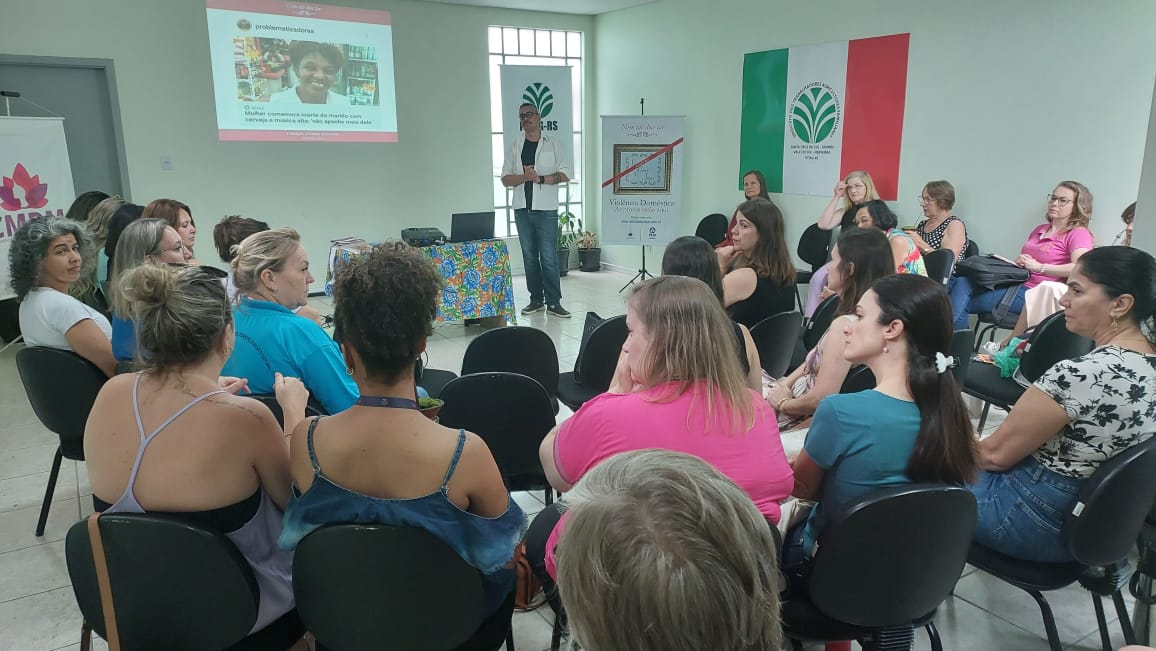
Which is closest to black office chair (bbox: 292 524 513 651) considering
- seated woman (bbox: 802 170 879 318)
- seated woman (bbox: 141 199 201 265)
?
seated woman (bbox: 141 199 201 265)

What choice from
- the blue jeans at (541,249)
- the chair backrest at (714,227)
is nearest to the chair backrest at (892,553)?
the blue jeans at (541,249)

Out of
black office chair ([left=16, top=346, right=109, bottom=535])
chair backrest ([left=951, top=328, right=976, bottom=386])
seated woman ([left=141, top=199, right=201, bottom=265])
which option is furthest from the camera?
seated woman ([left=141, top=199, right=201, bottom=265])

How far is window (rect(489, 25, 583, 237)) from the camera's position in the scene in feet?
26.7

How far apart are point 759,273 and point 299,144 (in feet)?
17.8

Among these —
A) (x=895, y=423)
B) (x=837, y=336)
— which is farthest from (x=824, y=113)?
(x=895, y=423)

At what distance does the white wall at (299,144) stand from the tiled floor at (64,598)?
358 centimetres

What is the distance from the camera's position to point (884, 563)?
1.48 m

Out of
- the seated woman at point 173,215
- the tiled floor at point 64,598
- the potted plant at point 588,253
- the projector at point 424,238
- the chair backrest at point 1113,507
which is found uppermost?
the seated woman at point 173,215

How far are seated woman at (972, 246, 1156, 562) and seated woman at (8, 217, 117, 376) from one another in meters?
2.99

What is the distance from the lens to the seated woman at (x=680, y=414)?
1542 millimetres

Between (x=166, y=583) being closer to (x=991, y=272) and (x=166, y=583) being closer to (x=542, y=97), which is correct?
(x=991, y=272)

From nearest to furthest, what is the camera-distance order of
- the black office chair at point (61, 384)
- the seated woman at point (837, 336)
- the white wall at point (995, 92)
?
the seated woman at point (837, 336)
the black office chair at point (61, 384)
the white wall at point (995, 92)

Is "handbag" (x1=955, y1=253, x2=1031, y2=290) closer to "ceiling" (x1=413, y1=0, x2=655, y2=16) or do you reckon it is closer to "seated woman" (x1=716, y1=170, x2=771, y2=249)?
"seated woman" (x1=716, y1=170, x2=771, y2=249)

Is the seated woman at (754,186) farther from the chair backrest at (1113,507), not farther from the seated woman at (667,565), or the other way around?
the seated woman at (667,565)
